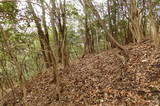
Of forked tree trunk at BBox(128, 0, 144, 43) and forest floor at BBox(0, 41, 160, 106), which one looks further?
forked tree trunk at BBox(128, 0, 144, 43)

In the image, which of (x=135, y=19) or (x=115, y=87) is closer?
(x=115, y=87)

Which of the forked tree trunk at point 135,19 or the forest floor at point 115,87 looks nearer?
the forest floor at point 115,87

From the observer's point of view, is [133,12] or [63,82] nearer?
[63,82]

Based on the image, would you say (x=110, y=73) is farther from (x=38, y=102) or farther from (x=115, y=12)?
(x=115, y=12)

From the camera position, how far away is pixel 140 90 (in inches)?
189

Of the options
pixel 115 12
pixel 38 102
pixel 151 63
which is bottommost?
pixel 38 102

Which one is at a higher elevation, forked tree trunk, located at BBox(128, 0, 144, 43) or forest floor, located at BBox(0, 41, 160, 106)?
forked tree trunk, located at BBox(128, 0, 144, 43)

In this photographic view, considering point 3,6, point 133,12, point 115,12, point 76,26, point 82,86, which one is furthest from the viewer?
point 76,26

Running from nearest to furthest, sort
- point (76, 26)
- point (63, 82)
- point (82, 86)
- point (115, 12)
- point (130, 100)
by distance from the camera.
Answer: point (130, 100) → point (82, 86) → point (63, 82) → point (115, 12) → point (76, 26)

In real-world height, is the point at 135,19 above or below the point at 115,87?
above

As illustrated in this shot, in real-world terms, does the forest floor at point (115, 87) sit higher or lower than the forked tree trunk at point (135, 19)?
lower

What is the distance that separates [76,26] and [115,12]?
18.9 feet

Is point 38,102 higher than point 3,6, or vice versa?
point 3,6

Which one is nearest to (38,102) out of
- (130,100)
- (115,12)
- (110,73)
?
(110,73)
